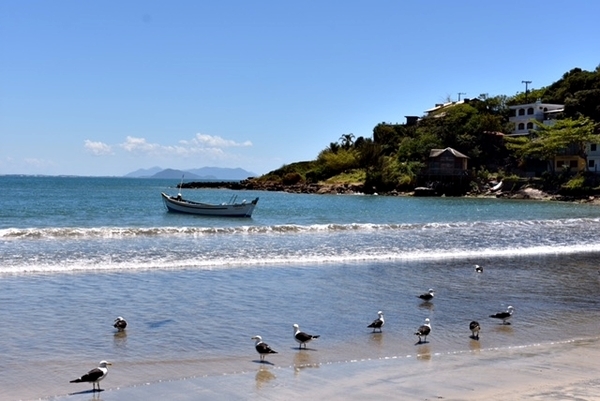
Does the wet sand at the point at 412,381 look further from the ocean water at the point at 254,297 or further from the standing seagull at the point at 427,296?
the standing seagull at the point at 427,296

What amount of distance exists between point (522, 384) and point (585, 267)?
1500 cm

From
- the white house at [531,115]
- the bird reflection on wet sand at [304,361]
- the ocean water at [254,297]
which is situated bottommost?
the bird reflection on wet sand at [304,361]

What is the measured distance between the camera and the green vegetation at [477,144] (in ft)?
259

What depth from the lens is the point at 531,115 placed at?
92.6 metres

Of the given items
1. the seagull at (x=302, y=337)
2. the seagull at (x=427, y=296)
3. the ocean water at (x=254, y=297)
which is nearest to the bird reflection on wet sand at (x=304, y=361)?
the ocean water at (x=254, y=297)

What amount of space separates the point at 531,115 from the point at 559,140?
52.0 ft

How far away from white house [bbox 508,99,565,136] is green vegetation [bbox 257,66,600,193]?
4.63 ft

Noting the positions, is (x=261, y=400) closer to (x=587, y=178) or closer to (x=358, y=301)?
(x=358, y=301)

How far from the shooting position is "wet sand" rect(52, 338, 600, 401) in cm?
859

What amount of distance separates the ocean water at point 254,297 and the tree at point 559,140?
49774mm

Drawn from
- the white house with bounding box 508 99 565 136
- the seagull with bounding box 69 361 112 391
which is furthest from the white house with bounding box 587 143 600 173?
the seagull with bounding box 69 361 112 391

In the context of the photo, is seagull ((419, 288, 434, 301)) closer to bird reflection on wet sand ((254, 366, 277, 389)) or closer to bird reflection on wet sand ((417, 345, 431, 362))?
bird reflection on wet sand ((417, 345, 431, 362))

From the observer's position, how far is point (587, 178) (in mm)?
74000

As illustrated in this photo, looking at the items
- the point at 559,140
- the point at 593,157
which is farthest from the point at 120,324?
the point at 593,157
